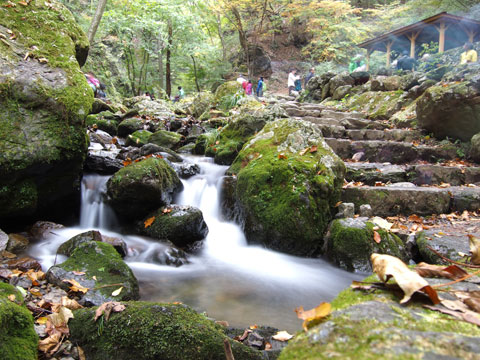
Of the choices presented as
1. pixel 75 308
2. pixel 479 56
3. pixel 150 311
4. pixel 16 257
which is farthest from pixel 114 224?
pixel 479 56

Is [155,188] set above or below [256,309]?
above

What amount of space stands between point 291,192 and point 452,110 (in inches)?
208

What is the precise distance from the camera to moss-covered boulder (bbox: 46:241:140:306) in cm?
290

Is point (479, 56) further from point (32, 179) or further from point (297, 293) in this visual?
point (32, 179)

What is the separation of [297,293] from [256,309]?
762 millimetres

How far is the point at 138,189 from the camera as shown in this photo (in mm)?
5258

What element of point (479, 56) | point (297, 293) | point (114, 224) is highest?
point (479, 56)

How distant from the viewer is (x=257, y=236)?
5109mm

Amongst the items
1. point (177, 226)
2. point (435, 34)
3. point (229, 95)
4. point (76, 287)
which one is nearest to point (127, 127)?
point (229, 95)

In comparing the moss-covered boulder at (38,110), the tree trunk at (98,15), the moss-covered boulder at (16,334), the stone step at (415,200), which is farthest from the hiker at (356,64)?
the moss-covered boulder at (16,334)

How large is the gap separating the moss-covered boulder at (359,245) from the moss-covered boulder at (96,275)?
109 inches

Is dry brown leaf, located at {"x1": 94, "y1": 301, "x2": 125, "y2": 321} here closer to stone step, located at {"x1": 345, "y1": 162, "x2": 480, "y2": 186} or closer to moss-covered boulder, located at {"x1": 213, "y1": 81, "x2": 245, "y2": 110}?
stone step, located at {"x1": 345, "y1": 162, "x2": 480, "y2": 186}

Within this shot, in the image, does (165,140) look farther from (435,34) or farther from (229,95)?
(435,34)

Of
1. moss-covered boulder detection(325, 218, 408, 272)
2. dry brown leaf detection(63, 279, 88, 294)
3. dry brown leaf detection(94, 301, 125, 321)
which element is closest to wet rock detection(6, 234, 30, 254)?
dry brown leaf detection(63, 279, 88, 294)
